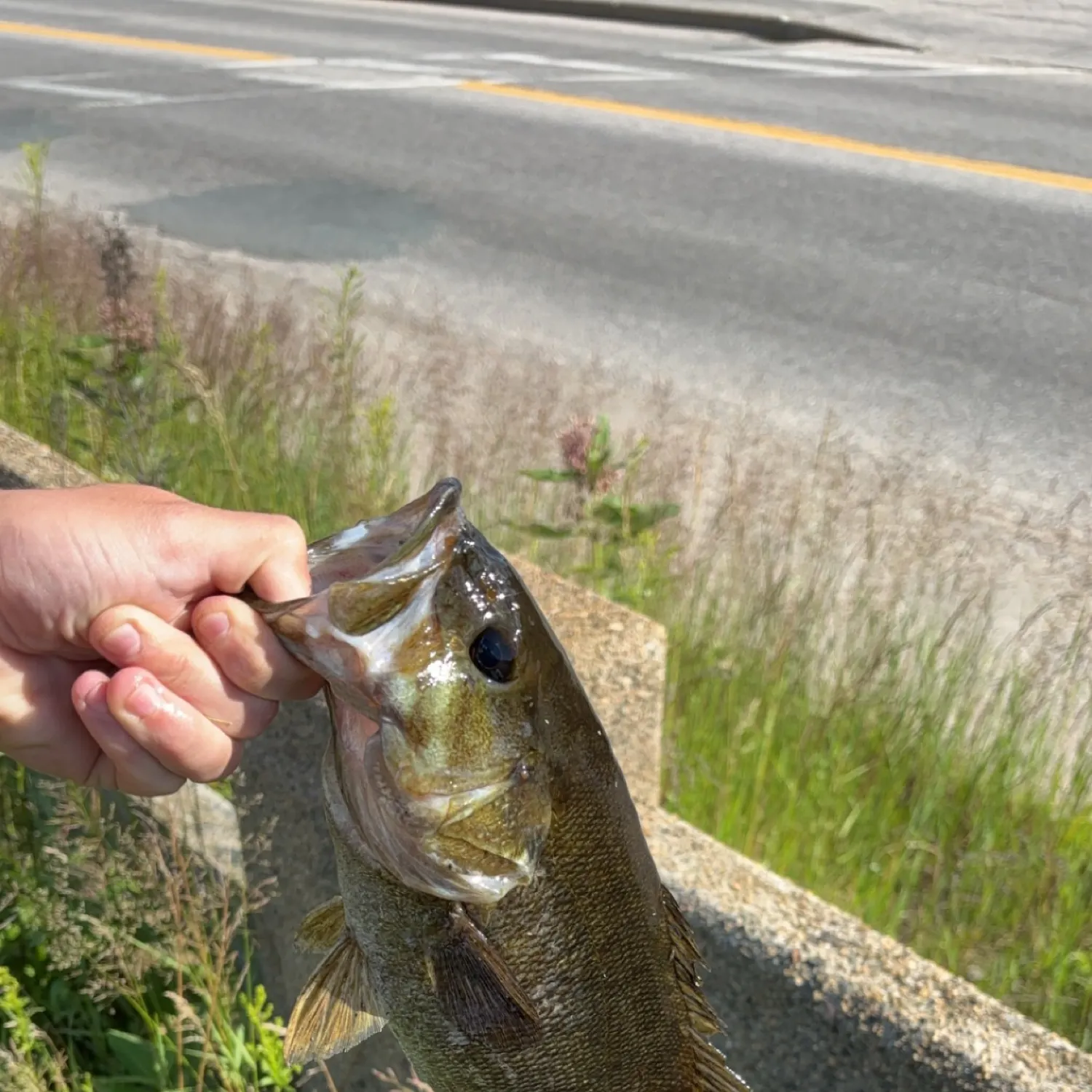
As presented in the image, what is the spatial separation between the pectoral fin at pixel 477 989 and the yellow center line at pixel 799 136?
8.64 m

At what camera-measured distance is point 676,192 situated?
344 inches

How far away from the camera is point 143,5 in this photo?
16188 mm

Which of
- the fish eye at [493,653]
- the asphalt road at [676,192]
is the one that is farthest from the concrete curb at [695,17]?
the fish eye at [493,653]

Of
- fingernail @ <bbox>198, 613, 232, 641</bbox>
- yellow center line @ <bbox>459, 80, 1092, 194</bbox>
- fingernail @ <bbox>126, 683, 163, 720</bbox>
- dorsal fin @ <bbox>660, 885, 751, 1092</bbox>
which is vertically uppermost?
yellow center line @ <bbox>459, 80, 1092, 194</bbox>

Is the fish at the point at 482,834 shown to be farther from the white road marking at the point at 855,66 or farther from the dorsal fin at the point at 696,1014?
the white road marking at the point at 855,66

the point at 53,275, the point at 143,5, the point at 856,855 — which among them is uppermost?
the point at 143,5

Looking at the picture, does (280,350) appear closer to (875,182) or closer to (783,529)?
(783,529)

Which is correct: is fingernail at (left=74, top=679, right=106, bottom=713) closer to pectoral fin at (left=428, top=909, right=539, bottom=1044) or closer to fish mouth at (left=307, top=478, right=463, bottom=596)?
fish mouth at (left=307, top=478, right=463, bottom=596)

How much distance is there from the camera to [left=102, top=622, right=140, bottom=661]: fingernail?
1689 millimetres

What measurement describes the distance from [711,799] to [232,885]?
48.0 inches

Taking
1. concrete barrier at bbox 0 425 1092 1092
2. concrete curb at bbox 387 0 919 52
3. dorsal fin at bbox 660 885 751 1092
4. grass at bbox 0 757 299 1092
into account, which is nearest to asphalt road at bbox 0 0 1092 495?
concrete curb at bbox 387 0 919 52

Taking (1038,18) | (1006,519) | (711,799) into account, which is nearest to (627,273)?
(1006,519)

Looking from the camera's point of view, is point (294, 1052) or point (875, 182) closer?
point (294, 1052)

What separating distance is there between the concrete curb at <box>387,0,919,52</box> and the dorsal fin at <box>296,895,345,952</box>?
45.9 ft
